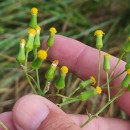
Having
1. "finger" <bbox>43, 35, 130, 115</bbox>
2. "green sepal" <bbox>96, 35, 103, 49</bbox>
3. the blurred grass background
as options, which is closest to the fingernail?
"green sepal" <bbox>96, 35, 103, 49</bbox>

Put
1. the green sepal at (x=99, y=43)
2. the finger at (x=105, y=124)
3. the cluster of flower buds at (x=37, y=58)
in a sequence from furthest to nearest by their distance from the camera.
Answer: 1. the finger at (x=105, y=124)
2. the green sepal at (x=99, y=43)
3. the cluster of flower buds at (x=37, y=58)

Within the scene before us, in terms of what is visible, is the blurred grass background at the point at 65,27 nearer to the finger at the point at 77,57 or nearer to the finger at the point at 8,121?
the finger at the point at 77,57

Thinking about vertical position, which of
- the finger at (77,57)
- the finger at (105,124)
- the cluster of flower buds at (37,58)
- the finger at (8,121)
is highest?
the cluster of flower buds at (37,58)

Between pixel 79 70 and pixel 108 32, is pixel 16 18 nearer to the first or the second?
pixel 108 32

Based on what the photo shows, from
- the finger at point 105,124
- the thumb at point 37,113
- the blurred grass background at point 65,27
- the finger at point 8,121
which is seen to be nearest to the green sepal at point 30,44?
the thumb at point 37,113

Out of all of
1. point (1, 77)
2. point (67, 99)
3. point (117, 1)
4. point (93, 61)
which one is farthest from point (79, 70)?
point (117, 1)

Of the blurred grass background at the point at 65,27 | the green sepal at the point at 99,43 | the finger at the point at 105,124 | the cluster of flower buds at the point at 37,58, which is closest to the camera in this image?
the cluster of flower buds at the point at 37,58

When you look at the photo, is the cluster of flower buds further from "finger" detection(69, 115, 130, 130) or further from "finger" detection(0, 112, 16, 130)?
"finger" detection(69, 115, 130, 130)

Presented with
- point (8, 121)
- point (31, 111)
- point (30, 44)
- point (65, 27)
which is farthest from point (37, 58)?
point (65, 27)
